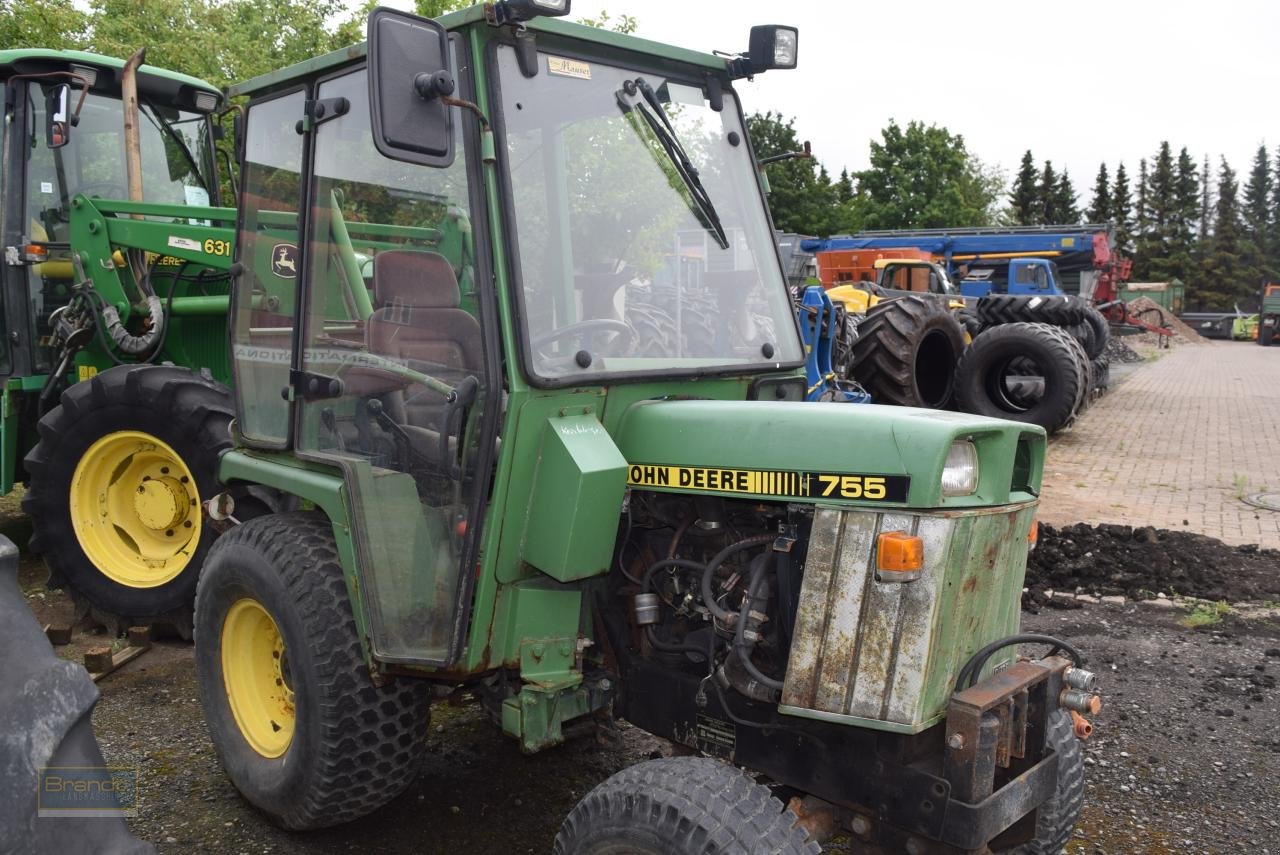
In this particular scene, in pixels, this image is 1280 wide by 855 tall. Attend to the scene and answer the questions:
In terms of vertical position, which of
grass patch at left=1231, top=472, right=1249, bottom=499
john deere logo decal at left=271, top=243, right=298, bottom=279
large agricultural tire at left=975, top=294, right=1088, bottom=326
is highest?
john deere logo decal at left=271, top=243, right=298, bottom=279

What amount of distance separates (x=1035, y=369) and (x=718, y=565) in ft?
32.5

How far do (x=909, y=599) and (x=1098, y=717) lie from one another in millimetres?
2670

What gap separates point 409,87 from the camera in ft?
8.30

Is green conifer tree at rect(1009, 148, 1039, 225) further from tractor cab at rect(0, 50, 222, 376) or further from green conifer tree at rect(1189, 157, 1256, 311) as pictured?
tractor cab at rect(0, 50, 222, 376)

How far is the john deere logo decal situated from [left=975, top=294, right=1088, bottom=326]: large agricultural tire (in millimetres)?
11600

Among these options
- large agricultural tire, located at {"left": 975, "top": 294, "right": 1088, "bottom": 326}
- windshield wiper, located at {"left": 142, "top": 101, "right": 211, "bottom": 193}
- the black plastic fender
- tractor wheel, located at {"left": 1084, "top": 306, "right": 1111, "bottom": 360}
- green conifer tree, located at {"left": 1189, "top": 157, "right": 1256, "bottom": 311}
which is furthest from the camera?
green conifer tree, located at {"left": 1189, "top": 157, "right": 1256, "bottom": 311}

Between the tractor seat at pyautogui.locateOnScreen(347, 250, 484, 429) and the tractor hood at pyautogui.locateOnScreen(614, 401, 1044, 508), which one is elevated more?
the tractor seat at pyautogui.locateOnScreen(347, 250, 484, 429)

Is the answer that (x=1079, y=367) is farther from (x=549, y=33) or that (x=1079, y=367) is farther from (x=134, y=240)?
(x=549, y=33)

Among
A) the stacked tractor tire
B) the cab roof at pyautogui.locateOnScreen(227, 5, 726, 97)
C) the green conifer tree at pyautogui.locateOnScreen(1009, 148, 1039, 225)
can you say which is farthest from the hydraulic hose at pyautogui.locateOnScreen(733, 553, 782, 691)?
the green conifer tree at pyautogui.locateOnScreen(1009, 148, 1039, 225)

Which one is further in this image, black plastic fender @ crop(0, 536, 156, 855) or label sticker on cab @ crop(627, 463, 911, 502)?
label sticker on cab @ crop(627, 463, 911, 502)

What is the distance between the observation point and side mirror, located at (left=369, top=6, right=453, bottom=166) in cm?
247

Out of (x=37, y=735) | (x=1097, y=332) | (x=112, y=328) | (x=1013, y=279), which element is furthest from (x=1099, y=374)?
(x=37, y=735)

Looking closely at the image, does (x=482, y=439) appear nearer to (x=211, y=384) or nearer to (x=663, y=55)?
(x=663, y=55)

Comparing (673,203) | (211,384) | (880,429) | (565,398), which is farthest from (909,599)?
(211,384)
